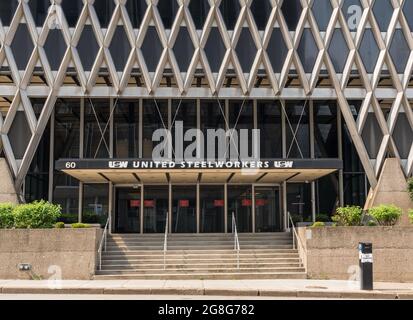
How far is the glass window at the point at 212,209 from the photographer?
29047 millimetres

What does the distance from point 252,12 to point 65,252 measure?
16003mm

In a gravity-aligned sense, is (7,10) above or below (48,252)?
above

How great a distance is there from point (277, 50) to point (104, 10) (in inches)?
375

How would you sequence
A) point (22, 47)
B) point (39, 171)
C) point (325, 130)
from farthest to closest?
1. point (325, 130)
2. point (39, 171)
3. point (22, 47)

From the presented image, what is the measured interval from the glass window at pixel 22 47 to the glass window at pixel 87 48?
8.50 feet

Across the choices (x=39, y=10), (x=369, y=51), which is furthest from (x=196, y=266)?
(x=39, y=10)

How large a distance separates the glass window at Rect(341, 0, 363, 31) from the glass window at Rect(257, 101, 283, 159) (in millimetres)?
5872

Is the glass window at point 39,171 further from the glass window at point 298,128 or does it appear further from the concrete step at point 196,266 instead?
the glass window at point 298,128

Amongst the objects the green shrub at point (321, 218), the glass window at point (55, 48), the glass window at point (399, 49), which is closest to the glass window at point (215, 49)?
the glass window at point (55, 48)

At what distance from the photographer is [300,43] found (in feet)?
91.1

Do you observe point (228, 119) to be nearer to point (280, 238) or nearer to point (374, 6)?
point (280, 238)

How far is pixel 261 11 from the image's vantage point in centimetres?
2811

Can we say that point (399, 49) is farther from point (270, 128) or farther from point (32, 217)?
point (32, 217)

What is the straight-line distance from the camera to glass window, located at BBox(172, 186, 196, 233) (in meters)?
29.0
